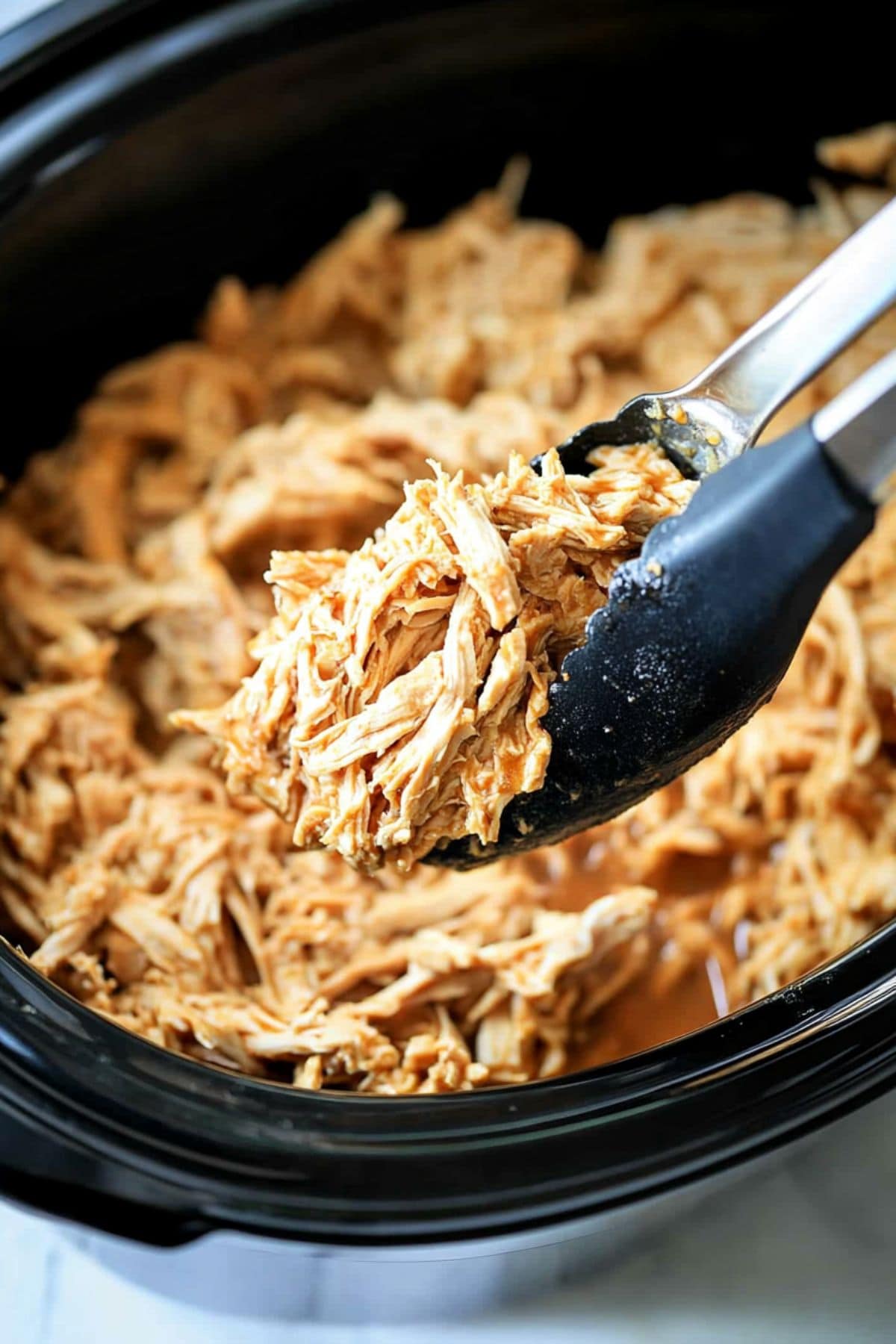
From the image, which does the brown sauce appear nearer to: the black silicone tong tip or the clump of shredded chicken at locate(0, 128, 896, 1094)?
the clump of shredded chicken at locate(0, 128, 896, 1094)

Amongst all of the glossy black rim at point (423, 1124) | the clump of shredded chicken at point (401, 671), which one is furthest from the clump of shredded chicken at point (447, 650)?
the glossy black rim at point (423, 1124)

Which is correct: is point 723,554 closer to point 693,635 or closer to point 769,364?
point 693,635

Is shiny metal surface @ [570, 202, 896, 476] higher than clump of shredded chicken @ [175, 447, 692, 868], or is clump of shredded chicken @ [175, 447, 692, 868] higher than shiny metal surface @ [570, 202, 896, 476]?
shiny metal surface @ [570, 202, 896, 476]

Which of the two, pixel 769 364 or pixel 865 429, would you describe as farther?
pixel 769 364

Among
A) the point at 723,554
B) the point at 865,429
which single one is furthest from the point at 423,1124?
the point at 865,429

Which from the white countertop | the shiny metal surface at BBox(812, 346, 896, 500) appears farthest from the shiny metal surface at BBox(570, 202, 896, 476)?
the white countertop

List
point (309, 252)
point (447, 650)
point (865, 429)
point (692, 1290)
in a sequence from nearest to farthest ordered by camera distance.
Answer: point (865, 429)
point (447, 650)
point (692, 1290)
point (309, 252)
